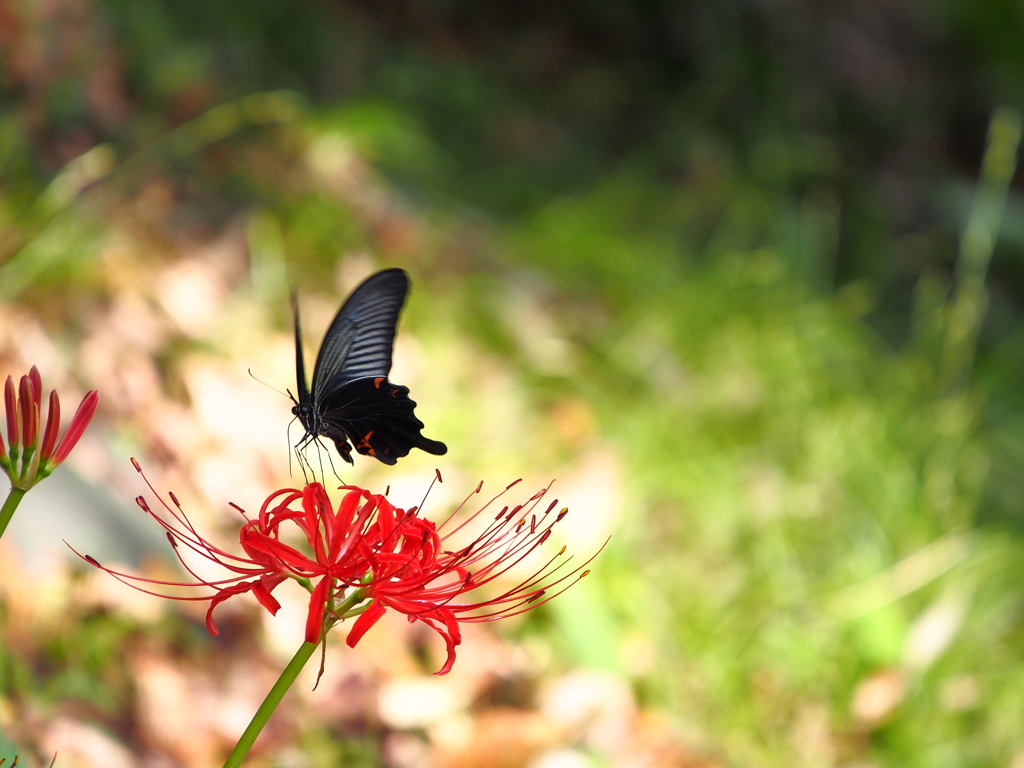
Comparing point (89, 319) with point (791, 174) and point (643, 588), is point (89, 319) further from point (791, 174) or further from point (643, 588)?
point (791, 174)

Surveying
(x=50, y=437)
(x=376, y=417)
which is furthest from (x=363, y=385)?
(x=50, y=437)

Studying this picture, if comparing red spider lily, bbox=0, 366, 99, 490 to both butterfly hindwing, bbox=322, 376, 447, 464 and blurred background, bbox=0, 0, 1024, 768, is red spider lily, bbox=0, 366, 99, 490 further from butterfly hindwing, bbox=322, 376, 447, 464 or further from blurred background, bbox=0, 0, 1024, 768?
blurred background, bbox=0, 0, 1024, 768

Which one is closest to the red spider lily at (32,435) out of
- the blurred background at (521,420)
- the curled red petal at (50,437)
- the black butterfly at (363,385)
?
the curled red petal at (50,437)

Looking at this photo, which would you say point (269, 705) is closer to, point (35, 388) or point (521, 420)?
point (35, 388)

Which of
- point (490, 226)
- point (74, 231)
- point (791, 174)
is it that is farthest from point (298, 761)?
point (791, 174)

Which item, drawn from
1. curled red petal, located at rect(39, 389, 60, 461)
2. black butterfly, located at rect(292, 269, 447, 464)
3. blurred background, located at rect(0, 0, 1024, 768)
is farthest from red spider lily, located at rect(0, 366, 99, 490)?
blurred background, located at rect(0, 0, 1024, 768)

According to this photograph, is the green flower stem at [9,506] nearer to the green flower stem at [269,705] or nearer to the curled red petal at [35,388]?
the curled red petal at [35,388]
